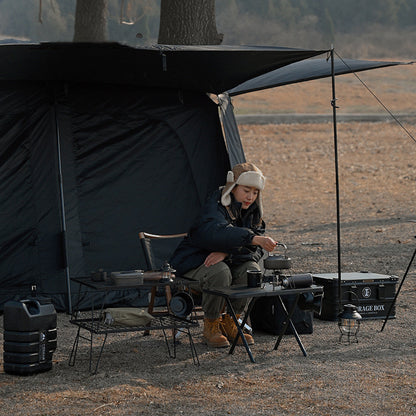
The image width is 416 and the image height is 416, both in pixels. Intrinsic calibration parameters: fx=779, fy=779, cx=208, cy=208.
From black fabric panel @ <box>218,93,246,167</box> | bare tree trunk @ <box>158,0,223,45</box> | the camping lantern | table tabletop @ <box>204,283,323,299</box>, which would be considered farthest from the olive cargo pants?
bare tree trunk @ <box>158,0,223,45</box>

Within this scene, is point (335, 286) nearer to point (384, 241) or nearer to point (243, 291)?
point (243, 291)

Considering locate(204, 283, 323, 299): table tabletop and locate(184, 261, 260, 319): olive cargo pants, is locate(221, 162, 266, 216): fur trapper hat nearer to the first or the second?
locate(184, 261, 260, 319): olive cargo pants

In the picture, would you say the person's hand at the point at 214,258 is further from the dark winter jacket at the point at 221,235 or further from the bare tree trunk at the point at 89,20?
the bare tree trunk at the point at 89,20

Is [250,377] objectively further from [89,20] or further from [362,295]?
[89,20]

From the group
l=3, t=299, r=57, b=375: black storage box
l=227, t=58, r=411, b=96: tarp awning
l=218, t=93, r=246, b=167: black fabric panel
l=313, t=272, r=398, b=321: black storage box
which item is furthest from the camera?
l=218, t=93, r=246, b=167: black fabric panel

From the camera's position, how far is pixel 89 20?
390 inches

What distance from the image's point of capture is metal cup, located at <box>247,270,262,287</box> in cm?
454

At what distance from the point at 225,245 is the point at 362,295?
54.0 inches

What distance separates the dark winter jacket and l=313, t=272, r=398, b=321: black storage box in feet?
2.44

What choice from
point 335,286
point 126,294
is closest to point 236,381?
point 335,286

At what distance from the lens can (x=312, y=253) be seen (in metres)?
8.64

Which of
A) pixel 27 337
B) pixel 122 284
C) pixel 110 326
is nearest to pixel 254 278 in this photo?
pixel 122 284

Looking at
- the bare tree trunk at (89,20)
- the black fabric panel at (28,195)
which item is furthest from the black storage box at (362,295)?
the bare tree trunk at (89,20)

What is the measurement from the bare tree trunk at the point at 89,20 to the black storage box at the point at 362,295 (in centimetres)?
547
